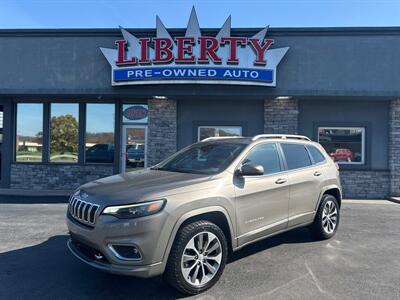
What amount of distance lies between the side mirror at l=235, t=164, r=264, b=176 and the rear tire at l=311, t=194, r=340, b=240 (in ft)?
7.07

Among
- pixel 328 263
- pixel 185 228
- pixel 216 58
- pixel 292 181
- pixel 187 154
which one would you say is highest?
pixel 216 58

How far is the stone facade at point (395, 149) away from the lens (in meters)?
11.8

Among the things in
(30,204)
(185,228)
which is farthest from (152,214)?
(30,204)

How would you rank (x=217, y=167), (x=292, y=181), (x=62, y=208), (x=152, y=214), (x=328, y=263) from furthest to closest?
(x=62, y=208)
(x=292, y=181)
(x=328, y=263)
(x=217, y=167)
(x=152, y=214)

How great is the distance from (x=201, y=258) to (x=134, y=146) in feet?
30.1

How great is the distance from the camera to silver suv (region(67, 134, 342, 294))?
378cm

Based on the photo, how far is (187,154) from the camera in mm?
5648

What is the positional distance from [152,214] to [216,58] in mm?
8321

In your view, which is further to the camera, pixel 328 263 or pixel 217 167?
pixel 328 263

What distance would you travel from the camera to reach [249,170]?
4.60m

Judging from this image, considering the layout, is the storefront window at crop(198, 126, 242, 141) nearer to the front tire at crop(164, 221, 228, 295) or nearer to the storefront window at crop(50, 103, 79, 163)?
the storefront window at crop(50, 103, 79, 163)

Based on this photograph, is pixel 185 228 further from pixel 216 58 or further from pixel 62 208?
pixel 216 58

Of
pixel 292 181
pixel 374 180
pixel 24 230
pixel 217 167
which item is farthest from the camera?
pixel 374 180

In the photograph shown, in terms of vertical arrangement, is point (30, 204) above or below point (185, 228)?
below
